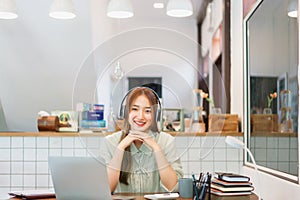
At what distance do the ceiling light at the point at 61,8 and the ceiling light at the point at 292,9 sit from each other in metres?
2.02

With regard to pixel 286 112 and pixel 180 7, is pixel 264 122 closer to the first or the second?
pixel 286 112

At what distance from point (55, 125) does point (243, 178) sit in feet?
6.00

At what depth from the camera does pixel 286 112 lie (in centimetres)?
292

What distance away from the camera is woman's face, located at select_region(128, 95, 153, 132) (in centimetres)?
234

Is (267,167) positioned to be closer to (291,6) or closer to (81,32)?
(291,6)

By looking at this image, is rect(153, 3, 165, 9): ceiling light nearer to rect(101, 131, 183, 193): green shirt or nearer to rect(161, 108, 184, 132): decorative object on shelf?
rect(161, 108, 184, 132): decorative object on shelf

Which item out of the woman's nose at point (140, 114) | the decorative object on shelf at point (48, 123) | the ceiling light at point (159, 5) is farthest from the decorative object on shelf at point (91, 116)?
the ceiling light at point (159, 5)

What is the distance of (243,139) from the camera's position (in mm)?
4098

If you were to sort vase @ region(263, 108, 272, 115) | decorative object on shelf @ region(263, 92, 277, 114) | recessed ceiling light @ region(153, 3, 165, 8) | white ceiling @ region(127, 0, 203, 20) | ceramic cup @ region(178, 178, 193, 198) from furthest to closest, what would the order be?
recessed ceiling light @ region(153, 3, 165, 8)
white ceiling @ region(127, 0, 203, 20)
vase @ region(263, 108, 272, 115)
decorative object on shelf @ region(263, 92, 277, 114)
ceramic cup @ region(178, 178, 193, 198)

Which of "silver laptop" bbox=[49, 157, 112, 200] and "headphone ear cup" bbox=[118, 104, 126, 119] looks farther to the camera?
"headphone ear cup" bbox=[118, 104, 126, 119]

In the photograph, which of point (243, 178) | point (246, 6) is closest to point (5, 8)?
point (246, 6)

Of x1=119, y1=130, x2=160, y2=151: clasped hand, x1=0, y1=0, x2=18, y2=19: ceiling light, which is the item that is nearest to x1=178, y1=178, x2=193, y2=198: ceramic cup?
x1=119, y1=130, x2=160, y2=151: clasped hand

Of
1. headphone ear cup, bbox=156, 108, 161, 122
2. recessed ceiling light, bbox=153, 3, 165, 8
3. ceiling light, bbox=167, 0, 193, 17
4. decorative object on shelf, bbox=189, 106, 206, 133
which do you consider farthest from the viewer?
recessed ceiling light, bbox=153, 3, 165, 8

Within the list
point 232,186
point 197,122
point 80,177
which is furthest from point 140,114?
point 197,122
